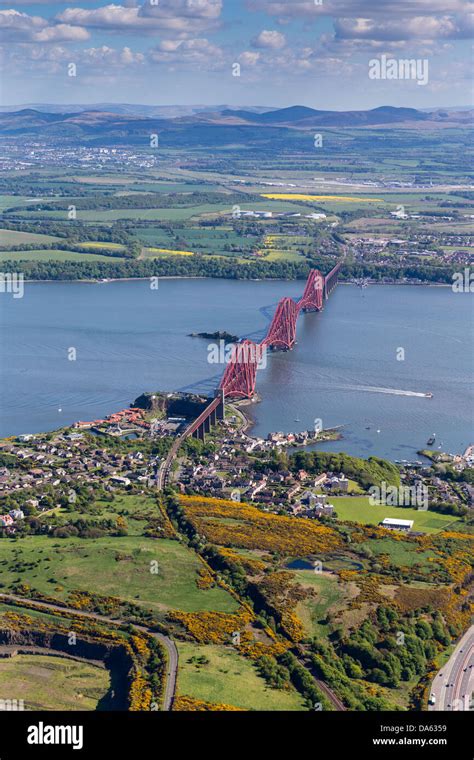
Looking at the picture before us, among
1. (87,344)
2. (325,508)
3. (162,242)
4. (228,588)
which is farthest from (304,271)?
(228,588)

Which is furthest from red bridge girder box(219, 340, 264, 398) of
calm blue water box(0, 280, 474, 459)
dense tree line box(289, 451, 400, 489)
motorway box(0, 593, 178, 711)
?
motorway box(0, 593, 178, 711)

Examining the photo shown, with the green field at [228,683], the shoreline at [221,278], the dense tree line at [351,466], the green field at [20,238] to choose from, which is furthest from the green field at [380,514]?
the green field at [20,238]

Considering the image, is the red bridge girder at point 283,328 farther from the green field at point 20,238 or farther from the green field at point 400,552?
the green field at point 20,238

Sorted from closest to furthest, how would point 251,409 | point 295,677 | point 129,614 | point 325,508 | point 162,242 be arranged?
1. point 295,677
2. point 129,614
3. point 325,508
4. point 251,409
5. point 162,242

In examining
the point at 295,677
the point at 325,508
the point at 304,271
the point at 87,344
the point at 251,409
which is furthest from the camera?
the point at 304,271

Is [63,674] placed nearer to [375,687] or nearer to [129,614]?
[129,614]
